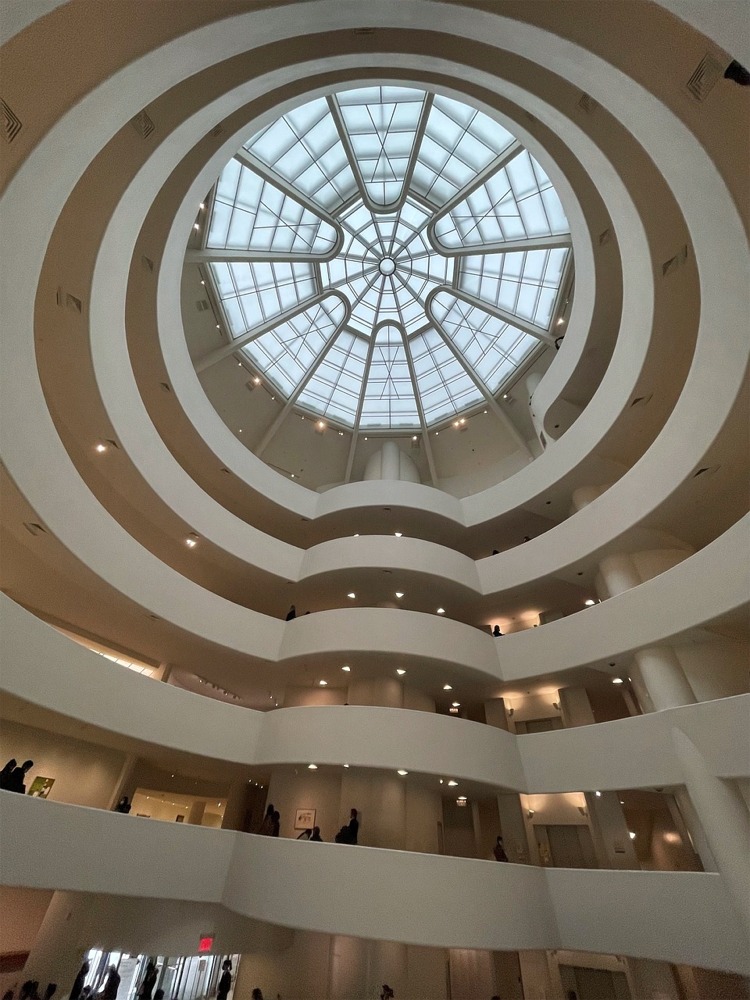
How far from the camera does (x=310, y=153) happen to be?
1983cm

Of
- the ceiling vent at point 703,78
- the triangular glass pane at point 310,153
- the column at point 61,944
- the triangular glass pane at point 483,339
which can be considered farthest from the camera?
the triangular glass pane at point 483,339

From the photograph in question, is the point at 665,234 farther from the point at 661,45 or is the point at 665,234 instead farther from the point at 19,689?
the point at 19,689

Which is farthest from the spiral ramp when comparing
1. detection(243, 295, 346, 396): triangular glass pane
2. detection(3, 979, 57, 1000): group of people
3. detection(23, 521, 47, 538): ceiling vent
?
detection(243, 295, 346, 396): triangular glass pane

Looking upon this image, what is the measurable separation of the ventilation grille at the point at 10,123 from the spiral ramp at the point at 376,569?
3 cm

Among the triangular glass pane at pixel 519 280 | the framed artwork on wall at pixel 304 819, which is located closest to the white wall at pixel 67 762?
the framed artwork on wall at pixel 304 819

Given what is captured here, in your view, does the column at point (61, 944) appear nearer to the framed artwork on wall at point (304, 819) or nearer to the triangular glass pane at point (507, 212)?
the framed artwork on wall at point (304, 819)

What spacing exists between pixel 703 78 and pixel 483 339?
20.7 metres

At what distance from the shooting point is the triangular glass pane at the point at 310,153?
60.8 ft

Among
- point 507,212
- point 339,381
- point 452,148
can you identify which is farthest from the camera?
point 339,381

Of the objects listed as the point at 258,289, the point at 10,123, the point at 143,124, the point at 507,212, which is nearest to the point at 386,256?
the point at 507,212

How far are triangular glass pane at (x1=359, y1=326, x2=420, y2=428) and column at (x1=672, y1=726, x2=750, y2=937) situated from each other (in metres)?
21.6

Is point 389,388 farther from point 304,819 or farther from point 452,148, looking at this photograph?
point 304,819

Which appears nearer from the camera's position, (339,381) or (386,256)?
(386,256)

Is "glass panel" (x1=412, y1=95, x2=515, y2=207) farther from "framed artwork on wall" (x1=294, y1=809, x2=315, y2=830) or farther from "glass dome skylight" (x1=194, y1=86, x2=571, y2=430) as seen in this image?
"framed artwork on wall" (x1=294, y1=809, x2=315, y2=830)
